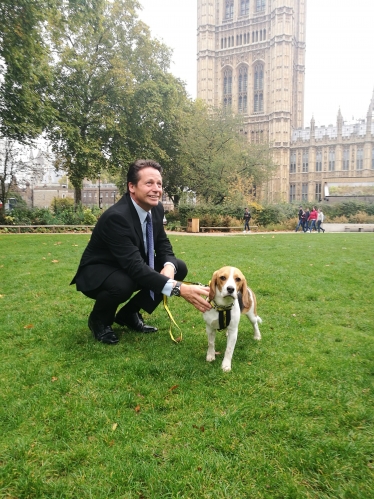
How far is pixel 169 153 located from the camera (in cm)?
3478

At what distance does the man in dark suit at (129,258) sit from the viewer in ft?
11.1

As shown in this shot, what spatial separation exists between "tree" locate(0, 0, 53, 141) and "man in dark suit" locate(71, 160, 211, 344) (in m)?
10.1

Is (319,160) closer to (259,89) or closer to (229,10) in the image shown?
(259,89)

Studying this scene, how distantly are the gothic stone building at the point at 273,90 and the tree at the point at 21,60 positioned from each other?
53113 mm

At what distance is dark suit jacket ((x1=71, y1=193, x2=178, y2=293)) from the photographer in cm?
330

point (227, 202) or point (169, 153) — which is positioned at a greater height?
point (169, 153)

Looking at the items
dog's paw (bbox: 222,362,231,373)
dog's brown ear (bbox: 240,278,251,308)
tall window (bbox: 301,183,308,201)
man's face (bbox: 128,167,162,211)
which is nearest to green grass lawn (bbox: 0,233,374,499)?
dog's paw (bbox: 222,362,231,373)

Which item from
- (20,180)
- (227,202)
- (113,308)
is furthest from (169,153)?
(113,308)

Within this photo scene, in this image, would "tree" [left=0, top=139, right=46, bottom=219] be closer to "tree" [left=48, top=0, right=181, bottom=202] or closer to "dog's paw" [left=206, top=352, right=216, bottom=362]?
"tree" [left=48, top=0, right=181, bottom=202]

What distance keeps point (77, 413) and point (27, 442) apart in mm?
382

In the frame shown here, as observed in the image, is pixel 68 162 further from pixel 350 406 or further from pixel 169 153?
pixel 350 406

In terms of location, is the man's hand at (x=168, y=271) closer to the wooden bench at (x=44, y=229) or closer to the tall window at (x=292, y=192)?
the wooden bench at (x=44, y=229)

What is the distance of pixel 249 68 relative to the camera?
70438 millimetres

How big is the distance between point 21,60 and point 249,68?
225ft
